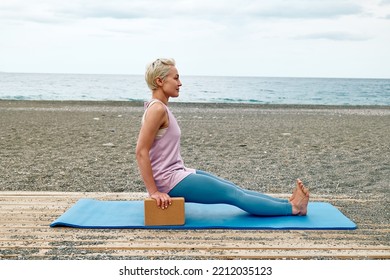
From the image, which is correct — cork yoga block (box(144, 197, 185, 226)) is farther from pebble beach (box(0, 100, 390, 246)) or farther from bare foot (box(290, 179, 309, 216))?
pebble beach (box(0, 100, 390, 246))

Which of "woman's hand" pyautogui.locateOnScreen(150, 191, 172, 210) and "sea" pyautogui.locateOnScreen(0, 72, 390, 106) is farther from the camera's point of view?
"sea" pyautogui.locateOnScreen(0, 72, 390, 106)

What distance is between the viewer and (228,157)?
8445 millimetres

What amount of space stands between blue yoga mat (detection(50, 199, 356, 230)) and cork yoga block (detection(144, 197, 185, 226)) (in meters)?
0.05

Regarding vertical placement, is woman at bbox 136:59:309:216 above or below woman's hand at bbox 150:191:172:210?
above

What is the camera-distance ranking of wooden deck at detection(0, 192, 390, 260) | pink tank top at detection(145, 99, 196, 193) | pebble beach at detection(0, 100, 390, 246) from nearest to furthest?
wooden deck at detection(0, 192, 390, 260) → pink tank top at detection(145, 99, 196, 193) → pebble beach at detection(0, 100, 390, 246)

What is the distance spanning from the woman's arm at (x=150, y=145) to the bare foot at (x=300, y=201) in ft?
3.35

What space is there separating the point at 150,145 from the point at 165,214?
53 cm

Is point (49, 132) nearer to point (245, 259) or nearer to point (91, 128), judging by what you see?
point (91, 128)

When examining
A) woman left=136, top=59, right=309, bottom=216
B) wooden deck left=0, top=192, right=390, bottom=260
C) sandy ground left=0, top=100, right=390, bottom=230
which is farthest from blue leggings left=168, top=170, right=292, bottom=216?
sandy ground left=0, top=100, right=390, bottom=230

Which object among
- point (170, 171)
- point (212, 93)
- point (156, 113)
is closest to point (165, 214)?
point (170, 171)

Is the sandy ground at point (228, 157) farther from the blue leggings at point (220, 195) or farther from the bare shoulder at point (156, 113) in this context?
the bare shoulder at point (156, 113)

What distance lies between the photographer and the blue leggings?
3.96 meters

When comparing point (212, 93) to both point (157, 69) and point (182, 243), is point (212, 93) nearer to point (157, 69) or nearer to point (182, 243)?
point (157, 69)

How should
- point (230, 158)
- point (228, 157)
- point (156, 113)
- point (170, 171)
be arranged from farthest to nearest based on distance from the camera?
point (228, 157) → point (230, 158) → point (170, 171) → point (156, 113)
